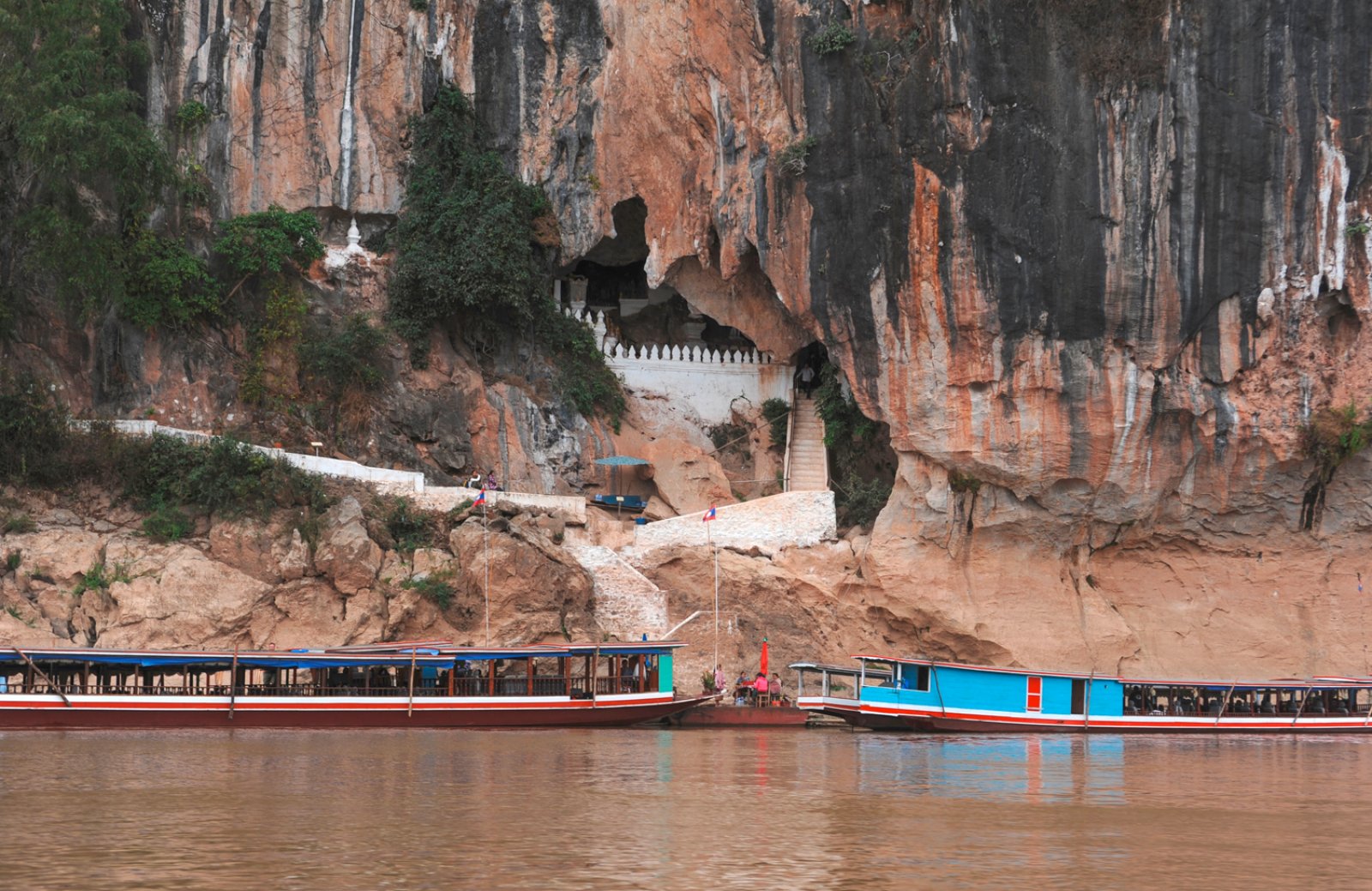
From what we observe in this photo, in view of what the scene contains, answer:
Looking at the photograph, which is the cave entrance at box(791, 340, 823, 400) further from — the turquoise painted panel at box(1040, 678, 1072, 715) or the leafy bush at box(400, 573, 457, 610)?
the leafy bush at box(400, 573, 457, 610)

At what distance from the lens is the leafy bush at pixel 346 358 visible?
120 ft

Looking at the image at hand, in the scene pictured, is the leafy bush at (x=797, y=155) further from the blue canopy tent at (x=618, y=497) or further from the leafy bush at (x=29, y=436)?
the leafy bush at (x=29, y=436)

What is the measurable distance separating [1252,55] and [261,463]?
21.3 meters

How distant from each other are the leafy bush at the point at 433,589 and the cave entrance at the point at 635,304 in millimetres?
10783

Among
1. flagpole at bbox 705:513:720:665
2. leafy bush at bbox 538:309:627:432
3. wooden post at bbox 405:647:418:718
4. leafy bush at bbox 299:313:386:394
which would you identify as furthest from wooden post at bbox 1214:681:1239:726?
leafy bush at bbox 299:313:386:394

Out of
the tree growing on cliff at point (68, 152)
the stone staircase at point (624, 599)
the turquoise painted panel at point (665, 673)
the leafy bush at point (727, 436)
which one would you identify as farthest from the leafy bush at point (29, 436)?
the leafy bush at point (727, 436)

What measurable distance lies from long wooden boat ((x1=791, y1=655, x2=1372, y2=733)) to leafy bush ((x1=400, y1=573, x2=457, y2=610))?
6.99 meters

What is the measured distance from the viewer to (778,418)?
130 feet

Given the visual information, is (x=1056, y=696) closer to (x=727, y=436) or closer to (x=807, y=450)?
(x=807, y=450)

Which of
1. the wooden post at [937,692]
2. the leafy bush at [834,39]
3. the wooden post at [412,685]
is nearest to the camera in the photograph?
the wooden post at [412,685]

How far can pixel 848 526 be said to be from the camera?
3681 cm

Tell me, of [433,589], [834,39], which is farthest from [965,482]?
[433,589]

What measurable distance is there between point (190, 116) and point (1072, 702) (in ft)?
76.5

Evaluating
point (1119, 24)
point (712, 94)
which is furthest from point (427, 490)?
point (1119, 24)
